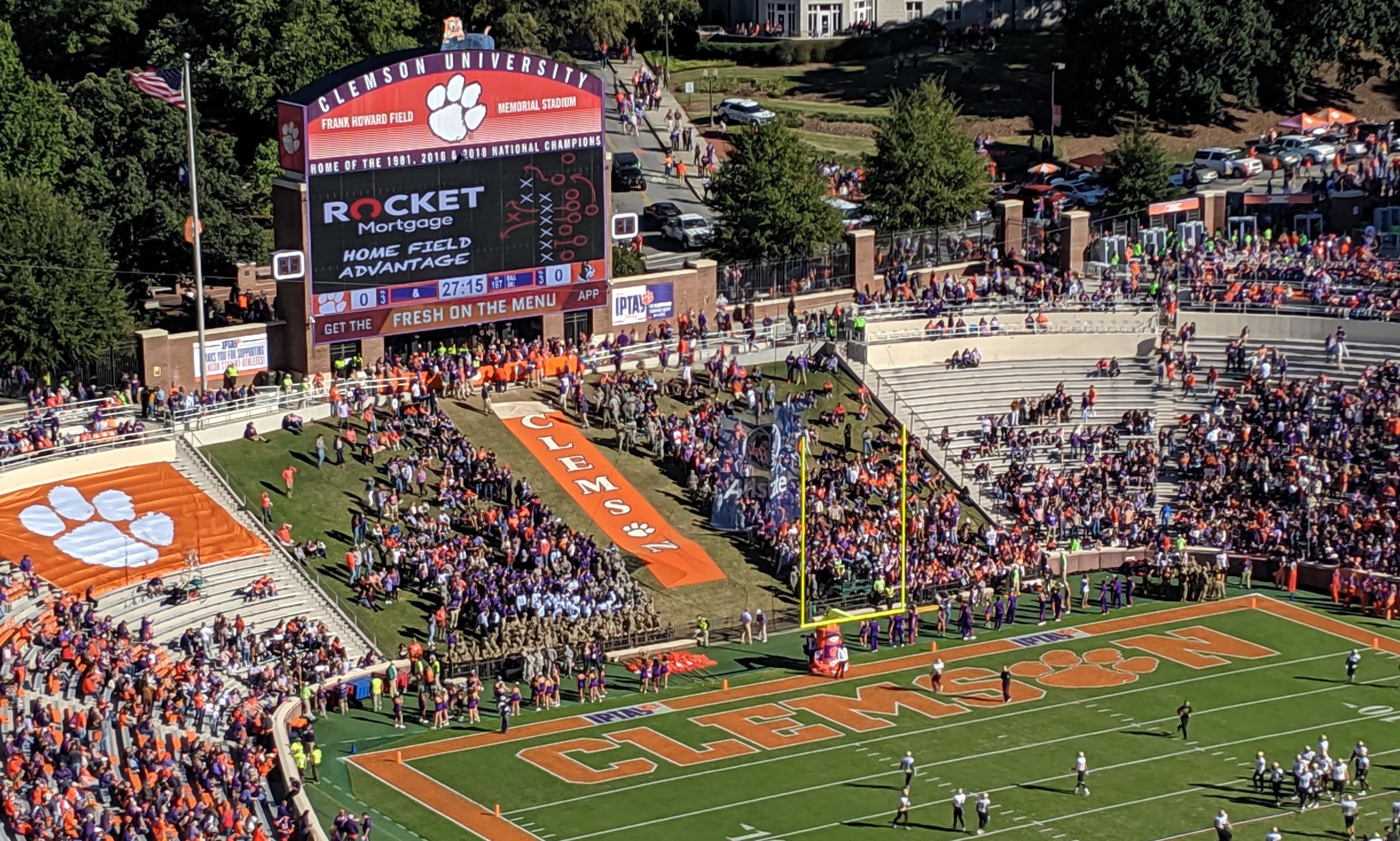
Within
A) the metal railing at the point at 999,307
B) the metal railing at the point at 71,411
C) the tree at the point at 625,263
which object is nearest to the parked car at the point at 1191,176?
the metal railing at the point at 999,307

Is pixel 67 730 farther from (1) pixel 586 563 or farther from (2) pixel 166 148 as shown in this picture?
(2) pixel 166 148

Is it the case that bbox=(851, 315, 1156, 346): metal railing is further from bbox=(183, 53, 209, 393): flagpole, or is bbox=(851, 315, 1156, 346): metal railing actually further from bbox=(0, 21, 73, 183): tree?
bbox=(0, 21, 73, 183): tree

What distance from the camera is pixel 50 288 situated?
6538 centimetres

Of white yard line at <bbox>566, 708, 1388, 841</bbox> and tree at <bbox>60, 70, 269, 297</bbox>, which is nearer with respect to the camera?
white yard line at <bbox>566, 708, 1388, 841</bbox>

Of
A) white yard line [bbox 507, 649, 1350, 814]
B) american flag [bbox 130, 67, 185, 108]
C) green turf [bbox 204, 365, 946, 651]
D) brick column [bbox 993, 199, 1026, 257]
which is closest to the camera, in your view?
white yard line [bbox 507, 649, 1350, 814]

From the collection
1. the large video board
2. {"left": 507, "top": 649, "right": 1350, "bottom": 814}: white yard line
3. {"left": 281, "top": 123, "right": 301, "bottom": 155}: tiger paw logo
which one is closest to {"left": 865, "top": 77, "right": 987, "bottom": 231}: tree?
the large video board

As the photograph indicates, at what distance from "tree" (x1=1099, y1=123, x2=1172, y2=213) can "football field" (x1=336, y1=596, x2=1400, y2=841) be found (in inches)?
972

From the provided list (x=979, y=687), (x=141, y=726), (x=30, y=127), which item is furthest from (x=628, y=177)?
(x=141, y=726)

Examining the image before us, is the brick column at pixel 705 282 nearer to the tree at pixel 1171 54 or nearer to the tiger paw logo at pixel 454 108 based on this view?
the tiger paw logo at pixel 454 108

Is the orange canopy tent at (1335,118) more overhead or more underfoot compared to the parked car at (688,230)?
more overhead

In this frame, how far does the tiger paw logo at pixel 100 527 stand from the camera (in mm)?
58562

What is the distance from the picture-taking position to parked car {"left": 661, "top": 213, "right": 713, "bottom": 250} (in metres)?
83.5

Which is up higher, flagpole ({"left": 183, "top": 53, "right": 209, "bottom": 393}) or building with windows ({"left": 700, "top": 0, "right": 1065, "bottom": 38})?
building with windows ({"left": 700, "top": 0, "right": 1065, "bottom": 38})

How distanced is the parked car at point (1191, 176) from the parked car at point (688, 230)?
59.0 feet
